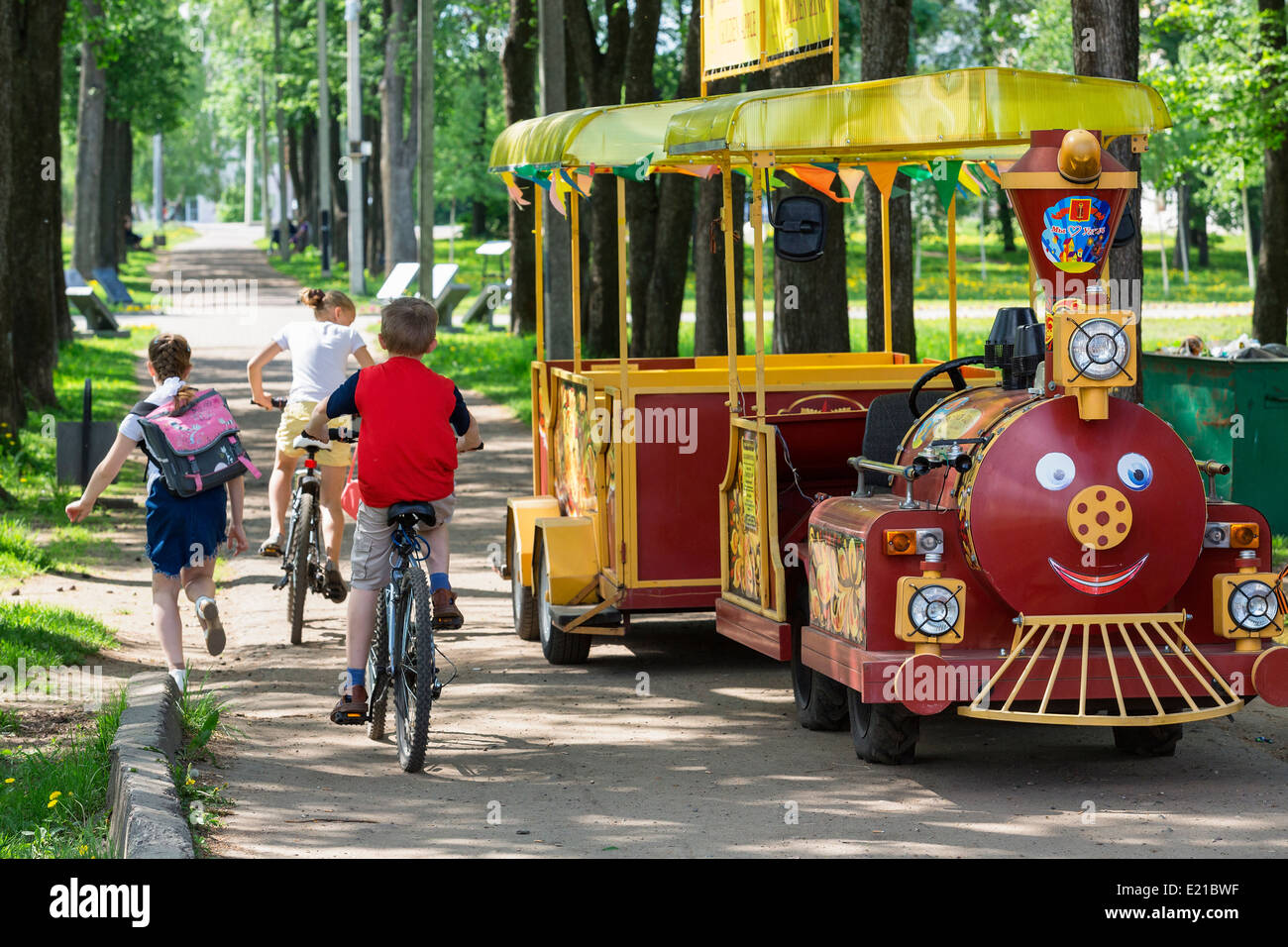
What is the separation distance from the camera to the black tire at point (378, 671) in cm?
745

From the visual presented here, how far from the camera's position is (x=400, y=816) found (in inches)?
257

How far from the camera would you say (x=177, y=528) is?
324 inches

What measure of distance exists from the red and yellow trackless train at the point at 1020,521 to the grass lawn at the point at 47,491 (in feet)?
20.3

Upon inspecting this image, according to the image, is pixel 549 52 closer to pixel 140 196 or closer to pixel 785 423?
pixel 785 423

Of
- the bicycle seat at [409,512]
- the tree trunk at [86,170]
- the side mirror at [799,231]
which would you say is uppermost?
the tree trunk at [86,170]

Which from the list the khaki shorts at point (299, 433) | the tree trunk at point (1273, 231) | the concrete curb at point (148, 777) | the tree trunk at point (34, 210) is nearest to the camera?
the concrete curb at point (148, 777)

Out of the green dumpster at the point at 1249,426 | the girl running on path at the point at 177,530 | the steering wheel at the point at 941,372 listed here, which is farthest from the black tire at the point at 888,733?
the green dumpster at the point at 1249,426

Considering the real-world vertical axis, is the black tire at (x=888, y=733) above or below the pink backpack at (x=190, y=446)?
below

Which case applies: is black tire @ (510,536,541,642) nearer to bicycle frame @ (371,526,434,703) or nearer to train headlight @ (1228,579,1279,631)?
bicycle frame @ (371,526,434,703)

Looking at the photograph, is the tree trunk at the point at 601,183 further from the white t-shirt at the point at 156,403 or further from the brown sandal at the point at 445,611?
the brown sandal at the point at 445,611

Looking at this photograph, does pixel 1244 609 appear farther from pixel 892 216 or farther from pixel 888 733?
pixel 892 216

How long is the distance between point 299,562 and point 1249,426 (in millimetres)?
6444

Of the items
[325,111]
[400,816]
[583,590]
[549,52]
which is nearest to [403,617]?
[400,816]

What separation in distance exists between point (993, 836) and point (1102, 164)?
252 centimetres
